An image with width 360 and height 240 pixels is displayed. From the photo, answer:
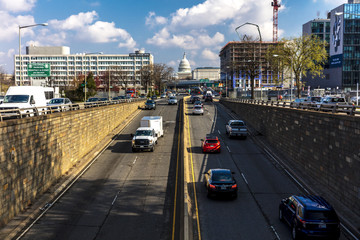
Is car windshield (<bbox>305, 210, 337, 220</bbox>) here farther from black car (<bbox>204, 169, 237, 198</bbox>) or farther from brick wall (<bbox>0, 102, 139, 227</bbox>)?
brick wall (<bbox>0, 102, 139, 227</bbox>)

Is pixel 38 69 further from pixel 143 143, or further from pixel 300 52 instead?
pixel 300 52

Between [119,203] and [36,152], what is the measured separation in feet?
20.3

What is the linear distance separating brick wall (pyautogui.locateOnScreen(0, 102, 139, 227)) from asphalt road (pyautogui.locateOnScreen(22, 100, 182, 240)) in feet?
5.46

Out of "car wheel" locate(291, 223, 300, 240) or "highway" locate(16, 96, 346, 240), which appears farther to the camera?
"highway" locate(16, 96, 346, 240)

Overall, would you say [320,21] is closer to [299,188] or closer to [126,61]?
[126,61]

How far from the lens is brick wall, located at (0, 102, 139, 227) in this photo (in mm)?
17375

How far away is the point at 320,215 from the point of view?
50.1ft

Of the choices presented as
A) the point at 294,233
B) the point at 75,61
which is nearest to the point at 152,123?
the point at 294,233

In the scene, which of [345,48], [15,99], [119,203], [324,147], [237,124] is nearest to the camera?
[119,203]

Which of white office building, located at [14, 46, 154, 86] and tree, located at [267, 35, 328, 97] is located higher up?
white office building, located at [14, 46, 154, 86]

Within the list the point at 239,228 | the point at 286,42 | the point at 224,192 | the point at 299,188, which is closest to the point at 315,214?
the point at 239,228

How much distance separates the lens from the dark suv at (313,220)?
1494 centimetres

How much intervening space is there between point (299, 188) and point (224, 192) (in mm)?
6134

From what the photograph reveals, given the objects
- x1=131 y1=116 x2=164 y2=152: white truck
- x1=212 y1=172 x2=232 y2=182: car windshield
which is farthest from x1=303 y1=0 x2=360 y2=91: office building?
x1=212 y1=172 x2=232 y2=182: car windshield
